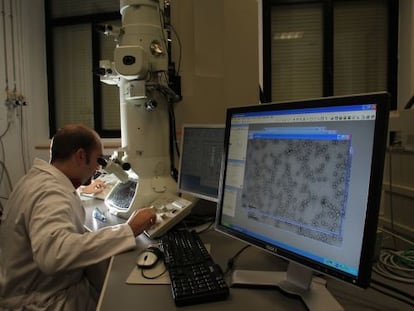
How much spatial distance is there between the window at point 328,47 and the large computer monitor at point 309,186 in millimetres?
2492

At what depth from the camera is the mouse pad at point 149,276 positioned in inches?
34.8

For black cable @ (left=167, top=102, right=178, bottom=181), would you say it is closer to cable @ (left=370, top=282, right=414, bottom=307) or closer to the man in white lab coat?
the man in white lab coat

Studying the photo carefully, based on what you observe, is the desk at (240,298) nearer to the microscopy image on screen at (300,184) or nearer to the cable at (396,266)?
the cable at (396,266)

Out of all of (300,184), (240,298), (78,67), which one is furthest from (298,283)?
(78,67)

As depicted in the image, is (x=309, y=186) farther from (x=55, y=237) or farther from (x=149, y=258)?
(x=55, y=237)

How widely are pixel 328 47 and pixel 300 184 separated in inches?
116

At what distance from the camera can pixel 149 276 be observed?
3.00 ft

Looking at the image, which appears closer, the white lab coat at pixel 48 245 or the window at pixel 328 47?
the white lab coat at pixel 48 245

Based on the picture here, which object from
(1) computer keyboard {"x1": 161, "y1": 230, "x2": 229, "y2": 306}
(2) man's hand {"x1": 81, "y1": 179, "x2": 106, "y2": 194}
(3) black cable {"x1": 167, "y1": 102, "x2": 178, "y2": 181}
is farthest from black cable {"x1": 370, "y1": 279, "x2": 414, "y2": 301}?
(2) man's hand {"x1": 81, "y1": 179, "x2": 106, "y2": 194}

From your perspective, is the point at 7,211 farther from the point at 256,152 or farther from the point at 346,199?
the point at 346,199

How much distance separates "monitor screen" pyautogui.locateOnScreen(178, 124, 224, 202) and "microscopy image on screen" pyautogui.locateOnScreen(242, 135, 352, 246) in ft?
1.45

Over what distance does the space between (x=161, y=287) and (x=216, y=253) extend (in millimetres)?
290

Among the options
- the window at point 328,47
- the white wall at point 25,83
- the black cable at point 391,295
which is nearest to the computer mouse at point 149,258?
the black cable at point 391,295

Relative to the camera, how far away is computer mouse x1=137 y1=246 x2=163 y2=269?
0.97 metres
